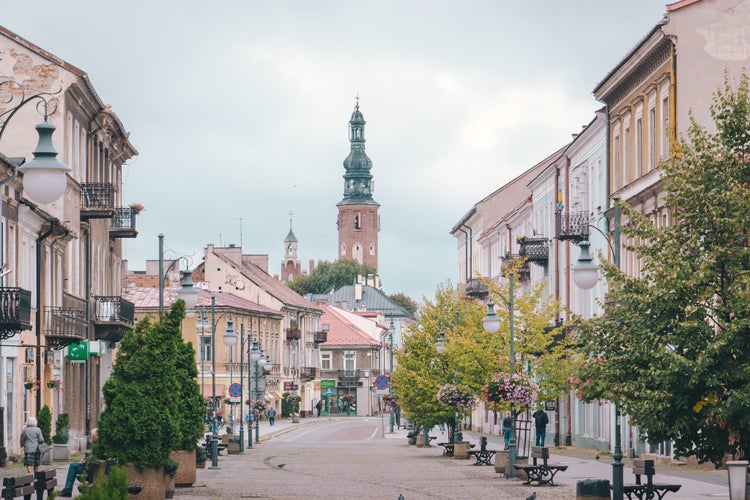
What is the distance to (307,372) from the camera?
12631 cm

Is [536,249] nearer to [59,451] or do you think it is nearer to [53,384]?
Answer: [53,384]

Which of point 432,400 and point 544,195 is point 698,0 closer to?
point 432,400

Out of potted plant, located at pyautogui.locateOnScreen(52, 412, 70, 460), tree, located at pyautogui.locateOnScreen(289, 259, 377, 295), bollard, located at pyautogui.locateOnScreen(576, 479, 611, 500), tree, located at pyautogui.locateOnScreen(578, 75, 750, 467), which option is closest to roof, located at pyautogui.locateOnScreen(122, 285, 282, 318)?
potted plant, located at pyautogui.locateOnScreen(52, 412, 70, 460)

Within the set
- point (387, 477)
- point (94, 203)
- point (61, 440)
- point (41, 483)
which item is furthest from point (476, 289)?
point (41, 483)

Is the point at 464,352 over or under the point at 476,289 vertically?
under

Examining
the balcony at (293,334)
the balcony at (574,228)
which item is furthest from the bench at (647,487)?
the balcony at (293,334)

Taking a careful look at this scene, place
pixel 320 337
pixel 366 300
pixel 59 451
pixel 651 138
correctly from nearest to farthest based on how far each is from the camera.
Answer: pixel 59 451, pixel 651 138, pixel 320 337, pixel 366 300

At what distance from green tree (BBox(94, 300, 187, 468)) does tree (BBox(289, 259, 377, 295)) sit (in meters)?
169

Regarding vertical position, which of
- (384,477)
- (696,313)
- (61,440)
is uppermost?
(696,313)

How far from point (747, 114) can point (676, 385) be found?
4179mm

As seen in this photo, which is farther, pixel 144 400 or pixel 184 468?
pixel 184 468

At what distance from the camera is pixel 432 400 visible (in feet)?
179

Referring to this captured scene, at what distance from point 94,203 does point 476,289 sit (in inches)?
1403

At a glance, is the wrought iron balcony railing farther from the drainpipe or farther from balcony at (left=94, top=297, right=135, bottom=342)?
the drainpipe
